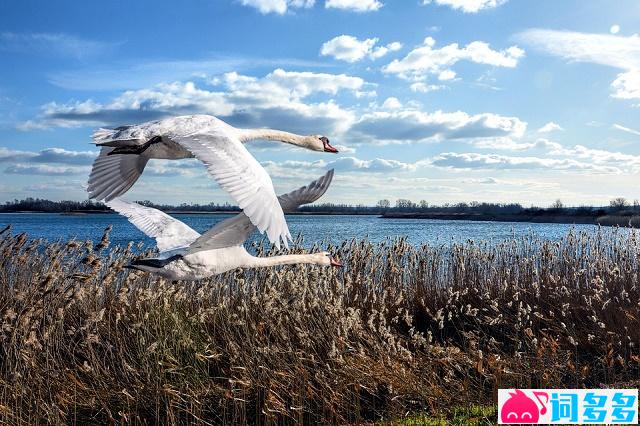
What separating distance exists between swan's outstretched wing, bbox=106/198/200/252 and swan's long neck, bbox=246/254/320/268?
16.2 inches

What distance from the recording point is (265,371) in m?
5.94

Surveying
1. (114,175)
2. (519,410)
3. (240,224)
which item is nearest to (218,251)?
(240,224)

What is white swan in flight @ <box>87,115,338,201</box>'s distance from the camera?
2264 millimetres

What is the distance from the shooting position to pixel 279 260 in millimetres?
3164

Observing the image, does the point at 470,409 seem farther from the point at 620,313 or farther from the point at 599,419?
the point at 620,313


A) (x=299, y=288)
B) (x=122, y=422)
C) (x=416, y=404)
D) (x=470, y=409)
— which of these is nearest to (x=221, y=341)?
(x=299, y=288)

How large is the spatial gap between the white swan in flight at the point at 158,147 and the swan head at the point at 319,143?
21.5 inches

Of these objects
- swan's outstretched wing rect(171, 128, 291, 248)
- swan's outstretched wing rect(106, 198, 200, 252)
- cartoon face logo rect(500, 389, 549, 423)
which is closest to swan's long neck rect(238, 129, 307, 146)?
swan's outstretched wing rect(171, 128, 291, 248)

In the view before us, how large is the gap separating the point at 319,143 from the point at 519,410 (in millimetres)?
3496

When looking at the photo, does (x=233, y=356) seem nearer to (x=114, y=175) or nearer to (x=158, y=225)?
(x=158, y=225)

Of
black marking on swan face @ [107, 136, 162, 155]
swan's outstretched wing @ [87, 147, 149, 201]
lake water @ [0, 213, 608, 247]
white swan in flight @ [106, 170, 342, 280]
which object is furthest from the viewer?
lake water @ [0, 213, 608, 247]

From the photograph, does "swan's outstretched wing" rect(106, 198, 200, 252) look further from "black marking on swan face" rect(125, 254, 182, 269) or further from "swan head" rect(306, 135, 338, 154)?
"swan head" rect(306, 135, 338, 154)

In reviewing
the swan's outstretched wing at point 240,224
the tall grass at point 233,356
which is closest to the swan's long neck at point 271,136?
the swan's outstretched wing at point 240,224

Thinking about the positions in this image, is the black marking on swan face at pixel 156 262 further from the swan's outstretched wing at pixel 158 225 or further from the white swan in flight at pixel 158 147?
→ the swan's outstretched wing at pixel 158 225
